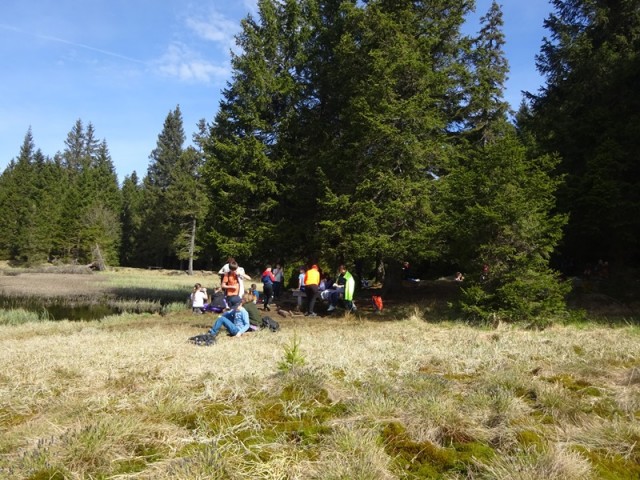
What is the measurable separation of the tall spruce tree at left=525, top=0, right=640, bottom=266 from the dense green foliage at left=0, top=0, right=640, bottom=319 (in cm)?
7

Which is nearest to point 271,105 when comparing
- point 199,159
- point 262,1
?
point 262,1

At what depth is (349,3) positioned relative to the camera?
18.1 metres

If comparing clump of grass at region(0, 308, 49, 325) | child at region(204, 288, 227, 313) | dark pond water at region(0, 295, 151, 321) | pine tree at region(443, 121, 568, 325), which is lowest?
dark pond water at region(0, 295, 151, 321)

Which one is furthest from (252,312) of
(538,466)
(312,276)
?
(538,466)

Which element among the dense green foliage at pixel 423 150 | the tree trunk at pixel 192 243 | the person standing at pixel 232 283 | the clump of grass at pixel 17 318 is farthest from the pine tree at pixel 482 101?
the tree trunk at pixel 192 243

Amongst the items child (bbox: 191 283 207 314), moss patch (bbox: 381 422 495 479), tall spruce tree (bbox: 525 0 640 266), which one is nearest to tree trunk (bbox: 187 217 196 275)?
child (bbox: 191 283 207 314)

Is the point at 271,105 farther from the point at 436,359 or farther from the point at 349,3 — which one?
the point at 436,359

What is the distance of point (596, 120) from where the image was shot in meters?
17.1

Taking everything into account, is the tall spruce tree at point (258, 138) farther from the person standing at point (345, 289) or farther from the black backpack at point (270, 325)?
the black backpack at point (270, 325)

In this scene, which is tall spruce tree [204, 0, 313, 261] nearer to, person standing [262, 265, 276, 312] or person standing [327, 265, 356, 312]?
person standing [262, 265, 276, 312]

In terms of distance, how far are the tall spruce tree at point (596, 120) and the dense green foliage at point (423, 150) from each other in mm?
65

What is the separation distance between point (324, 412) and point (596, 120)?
56.7ft

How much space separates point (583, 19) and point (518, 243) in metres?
13.4

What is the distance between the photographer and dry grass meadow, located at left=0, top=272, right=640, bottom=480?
11.5 feet
